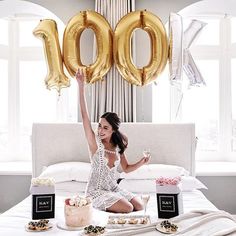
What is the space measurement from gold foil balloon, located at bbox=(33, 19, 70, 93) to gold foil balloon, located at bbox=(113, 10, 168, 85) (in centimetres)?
55

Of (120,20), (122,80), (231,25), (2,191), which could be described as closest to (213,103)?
(231,25)

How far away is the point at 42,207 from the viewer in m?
2.18

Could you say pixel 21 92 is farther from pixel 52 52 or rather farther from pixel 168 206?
pixel 168 206

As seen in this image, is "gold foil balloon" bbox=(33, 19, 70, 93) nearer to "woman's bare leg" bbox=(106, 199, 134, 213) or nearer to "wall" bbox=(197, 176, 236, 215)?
"woman's bare leg" bbox=(106, 199, 134, 213)

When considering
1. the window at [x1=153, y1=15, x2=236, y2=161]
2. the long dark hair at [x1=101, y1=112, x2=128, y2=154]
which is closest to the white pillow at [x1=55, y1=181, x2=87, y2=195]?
the long dark hair at [x1=101, y1=112, x2=128, y2=154]

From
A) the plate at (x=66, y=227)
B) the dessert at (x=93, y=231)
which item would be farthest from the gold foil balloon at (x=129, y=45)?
the dessert at (x=93, y=231)

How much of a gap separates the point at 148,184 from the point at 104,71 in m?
1.19

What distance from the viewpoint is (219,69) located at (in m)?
4.17

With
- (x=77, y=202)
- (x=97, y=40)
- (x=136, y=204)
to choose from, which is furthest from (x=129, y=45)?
(x=77, y=202)

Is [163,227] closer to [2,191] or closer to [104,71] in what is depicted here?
[104,71]

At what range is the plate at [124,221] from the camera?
203 centimetres

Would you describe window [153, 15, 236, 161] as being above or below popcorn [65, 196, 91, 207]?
above

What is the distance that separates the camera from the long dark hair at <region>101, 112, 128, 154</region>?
2671 mm

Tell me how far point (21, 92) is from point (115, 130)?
1929 mm
